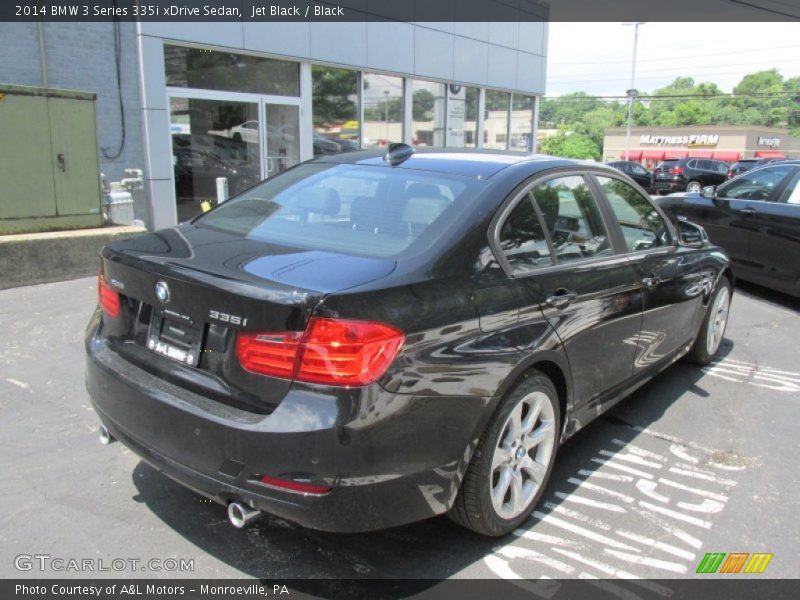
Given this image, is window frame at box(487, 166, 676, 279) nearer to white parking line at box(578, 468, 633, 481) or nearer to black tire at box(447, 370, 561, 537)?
black tire at box(447, 370, 561, 537)

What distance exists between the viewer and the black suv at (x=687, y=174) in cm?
2824

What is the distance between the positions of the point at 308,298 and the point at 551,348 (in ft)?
4.12

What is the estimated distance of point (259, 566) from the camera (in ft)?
8.57

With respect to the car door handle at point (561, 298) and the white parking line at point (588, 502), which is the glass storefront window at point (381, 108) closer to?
the car door handle at point (561, 298)

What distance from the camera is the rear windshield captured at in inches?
110

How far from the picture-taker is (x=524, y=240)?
3012 millimetres

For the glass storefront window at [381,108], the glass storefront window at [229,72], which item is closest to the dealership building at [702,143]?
the glass storefront window at [381,108]

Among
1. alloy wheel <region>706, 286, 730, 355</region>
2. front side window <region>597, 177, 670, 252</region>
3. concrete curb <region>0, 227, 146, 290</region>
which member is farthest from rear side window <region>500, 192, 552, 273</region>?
concrete curb <region>0, 227, 146, 290</region>

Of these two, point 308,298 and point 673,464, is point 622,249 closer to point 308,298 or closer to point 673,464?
point 673,464

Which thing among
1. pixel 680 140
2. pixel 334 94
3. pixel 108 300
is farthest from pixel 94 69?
pixel 680 140

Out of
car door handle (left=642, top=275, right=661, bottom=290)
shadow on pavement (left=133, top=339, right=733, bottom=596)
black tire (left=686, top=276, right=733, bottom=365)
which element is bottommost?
shadow on pavement (left=133, top=339, right=733, bottom=596)

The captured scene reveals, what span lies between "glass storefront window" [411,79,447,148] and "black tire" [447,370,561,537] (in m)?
13.7

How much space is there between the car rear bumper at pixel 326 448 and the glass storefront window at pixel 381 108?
12.6 meters

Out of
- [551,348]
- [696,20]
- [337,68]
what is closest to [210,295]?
[551,348]
